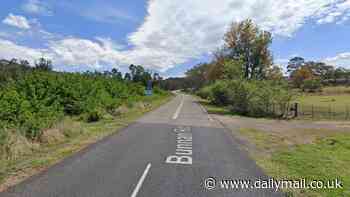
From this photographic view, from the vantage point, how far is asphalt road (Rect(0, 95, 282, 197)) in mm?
5184

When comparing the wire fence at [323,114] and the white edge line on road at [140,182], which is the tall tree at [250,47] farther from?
the white edge line on road at [140,182]

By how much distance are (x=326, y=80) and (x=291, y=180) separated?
15385 cm

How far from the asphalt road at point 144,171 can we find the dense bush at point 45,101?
9.77 ft

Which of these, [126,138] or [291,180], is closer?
[291,180]

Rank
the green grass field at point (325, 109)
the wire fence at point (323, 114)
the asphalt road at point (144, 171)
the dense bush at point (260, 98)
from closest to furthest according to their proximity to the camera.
Answer: the asphalt road at point (144, 171) → the dense bush at point (260, 98) → the wire fence at point (323, 114) → the green grass field at point (325, 109)

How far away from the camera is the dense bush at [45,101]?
9.62m

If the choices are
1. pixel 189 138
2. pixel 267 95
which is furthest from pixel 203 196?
pixel 267 95

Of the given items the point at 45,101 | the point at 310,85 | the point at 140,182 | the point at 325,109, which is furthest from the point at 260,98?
the point at 310,85

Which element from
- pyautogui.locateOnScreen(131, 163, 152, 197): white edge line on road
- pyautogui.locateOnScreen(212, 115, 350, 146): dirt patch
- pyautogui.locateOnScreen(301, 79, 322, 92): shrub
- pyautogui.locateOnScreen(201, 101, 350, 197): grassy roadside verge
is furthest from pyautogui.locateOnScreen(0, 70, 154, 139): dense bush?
pyautogui.locateOnScreen(301, 79, 322, 92): shrub

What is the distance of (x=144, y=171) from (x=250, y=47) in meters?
43.0

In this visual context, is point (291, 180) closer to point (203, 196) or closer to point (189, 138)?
point (203, 196)

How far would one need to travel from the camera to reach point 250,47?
150ft

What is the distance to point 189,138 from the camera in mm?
11500

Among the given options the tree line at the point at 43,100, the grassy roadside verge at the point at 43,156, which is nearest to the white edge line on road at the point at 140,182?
the grassy roadside verge at the point at 43,156
